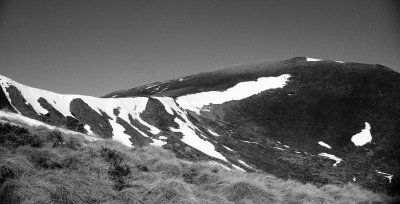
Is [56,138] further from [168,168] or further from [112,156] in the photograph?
[168,168]

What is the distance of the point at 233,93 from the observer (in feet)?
274

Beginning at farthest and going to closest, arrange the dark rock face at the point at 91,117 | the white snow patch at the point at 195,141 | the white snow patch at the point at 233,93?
1. the white snow patch at the point at 233,93
2. the white snow patch at the point at 195,141
3. the dark rock face at the point at 91,117

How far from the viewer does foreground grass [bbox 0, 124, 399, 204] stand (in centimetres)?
754

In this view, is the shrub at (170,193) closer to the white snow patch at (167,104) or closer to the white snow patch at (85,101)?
the white snow patch at (85,101)

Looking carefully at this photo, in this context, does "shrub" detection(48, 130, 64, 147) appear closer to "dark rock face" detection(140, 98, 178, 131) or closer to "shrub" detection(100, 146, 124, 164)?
"shrub" detection(100, 146, 124, 164)

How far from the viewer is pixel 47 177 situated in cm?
798

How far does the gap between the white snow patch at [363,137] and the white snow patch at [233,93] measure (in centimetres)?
2682

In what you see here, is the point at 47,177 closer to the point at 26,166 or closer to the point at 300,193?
the point at 26,166

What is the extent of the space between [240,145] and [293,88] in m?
40.3

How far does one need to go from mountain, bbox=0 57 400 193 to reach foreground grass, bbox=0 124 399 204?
9.16 metres

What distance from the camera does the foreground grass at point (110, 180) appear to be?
7539mm

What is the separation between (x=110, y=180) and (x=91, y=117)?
3008 cm

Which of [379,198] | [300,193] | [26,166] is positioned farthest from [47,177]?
[379,198]

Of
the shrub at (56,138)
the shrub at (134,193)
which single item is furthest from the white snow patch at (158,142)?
the shrub at (134,193)
